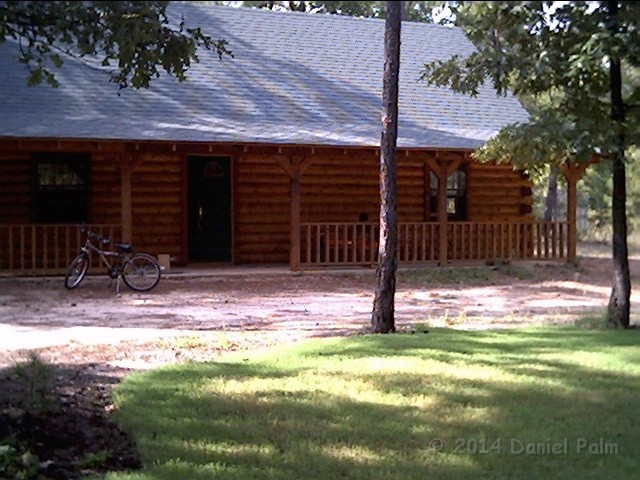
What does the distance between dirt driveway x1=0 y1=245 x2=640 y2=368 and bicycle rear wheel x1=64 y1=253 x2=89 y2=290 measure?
294 millimetres

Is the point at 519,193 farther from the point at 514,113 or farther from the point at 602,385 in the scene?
the point at 602,385

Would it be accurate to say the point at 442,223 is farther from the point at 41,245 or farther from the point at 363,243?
the point at 41,245

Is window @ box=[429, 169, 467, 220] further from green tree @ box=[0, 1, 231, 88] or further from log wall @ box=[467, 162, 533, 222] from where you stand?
green tree @ box=[0, 1, 231, 88]

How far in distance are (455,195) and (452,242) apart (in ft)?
6.15

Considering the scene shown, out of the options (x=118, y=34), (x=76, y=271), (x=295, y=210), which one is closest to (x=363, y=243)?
(x=295, y=210)

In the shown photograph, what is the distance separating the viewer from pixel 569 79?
10.9 metres

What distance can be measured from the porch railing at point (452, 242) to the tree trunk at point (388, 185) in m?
7.93

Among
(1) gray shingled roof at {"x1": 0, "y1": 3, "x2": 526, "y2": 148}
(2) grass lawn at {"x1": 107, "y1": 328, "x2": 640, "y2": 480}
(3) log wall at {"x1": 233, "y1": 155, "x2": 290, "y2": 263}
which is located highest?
(1) gray shingled roof at {"x1": 0, "y1": 3, "x2": 526, "y2": 148}

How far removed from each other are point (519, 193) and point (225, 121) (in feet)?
28.1

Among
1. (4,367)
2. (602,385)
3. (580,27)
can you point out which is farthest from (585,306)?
(4,367)

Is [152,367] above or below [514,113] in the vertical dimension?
below

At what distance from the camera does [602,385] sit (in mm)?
7863

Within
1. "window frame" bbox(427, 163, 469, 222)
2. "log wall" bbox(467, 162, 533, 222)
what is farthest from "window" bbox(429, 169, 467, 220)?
"log wall" bbox(467, 162, 533, 222)

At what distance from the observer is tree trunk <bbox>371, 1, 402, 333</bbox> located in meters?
10.3
